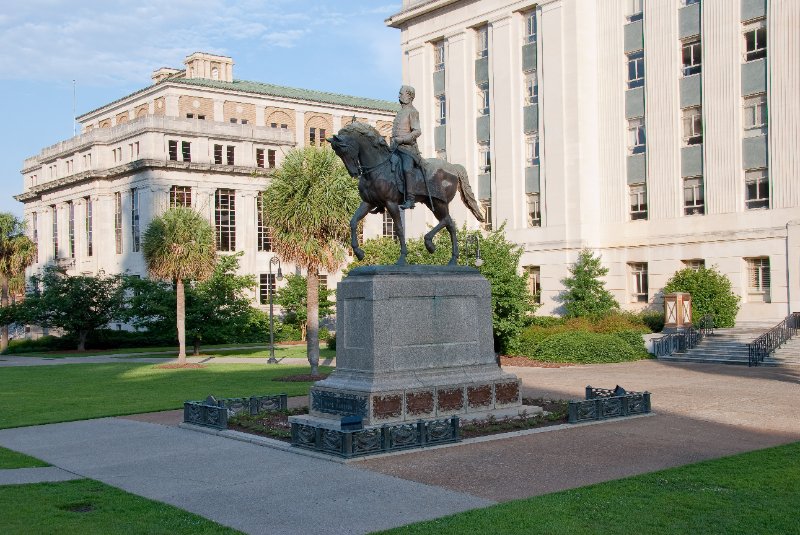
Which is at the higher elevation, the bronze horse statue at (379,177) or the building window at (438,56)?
the building window at (438,56)

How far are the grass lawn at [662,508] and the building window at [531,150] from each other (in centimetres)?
3881

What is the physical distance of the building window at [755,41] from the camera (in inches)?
1613

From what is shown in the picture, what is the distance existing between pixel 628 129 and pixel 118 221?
46.0 metres

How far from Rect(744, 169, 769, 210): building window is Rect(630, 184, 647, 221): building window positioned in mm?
5764

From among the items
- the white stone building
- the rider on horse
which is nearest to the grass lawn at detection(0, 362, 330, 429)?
the rider on horse

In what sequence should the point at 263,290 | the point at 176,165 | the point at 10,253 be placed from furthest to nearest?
1. the point at 263,290
2. the point at 176,165
3. the point at 10,253

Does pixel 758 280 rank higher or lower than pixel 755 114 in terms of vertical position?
lower

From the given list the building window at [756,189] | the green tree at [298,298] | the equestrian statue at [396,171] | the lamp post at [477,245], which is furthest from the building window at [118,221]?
the equestrian statue at [396,171]

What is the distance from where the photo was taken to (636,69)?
46.8 meters

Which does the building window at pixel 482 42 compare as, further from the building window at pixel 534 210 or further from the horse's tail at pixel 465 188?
the horse's tail at pixel 465 188

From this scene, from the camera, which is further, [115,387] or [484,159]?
[484,159]

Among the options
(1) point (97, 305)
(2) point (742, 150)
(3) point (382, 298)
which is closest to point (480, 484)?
(3) point (382, 298)

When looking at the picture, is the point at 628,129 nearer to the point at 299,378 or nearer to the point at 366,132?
the point at 299,378

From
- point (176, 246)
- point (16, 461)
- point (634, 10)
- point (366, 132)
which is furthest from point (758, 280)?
point (16, 461)
